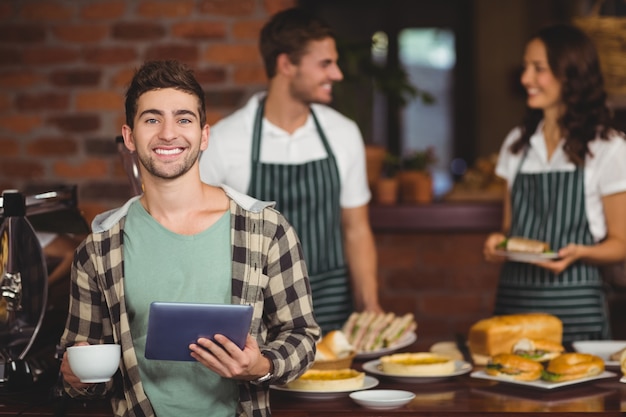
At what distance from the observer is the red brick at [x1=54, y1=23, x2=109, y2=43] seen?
4.00 m

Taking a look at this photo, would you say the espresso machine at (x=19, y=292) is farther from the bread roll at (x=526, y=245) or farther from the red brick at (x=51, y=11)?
the red brick at (x=51, y=11)

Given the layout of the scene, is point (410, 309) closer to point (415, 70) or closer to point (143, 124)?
point (143, 124)

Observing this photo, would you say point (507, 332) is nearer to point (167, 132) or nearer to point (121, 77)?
point (167, 132)

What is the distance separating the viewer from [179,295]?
1995mm

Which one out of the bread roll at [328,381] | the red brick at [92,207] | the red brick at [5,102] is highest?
the red brick at [5,102]

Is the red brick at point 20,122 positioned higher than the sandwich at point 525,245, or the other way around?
the red brick at point 20,122

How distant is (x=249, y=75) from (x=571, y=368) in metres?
2.09

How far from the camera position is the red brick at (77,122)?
404 centimetres

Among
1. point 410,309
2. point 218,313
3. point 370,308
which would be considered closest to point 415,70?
point 410,309

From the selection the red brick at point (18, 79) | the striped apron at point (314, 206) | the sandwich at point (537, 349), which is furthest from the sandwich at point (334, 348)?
the red brick at point (18, 79)

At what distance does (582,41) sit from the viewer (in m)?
3.39

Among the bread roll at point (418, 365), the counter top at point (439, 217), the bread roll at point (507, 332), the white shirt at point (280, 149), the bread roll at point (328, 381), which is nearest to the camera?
the bread roll at point (328, 381)

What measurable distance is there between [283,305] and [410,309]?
2.75 metres

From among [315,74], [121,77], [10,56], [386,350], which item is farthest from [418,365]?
[10,56]
